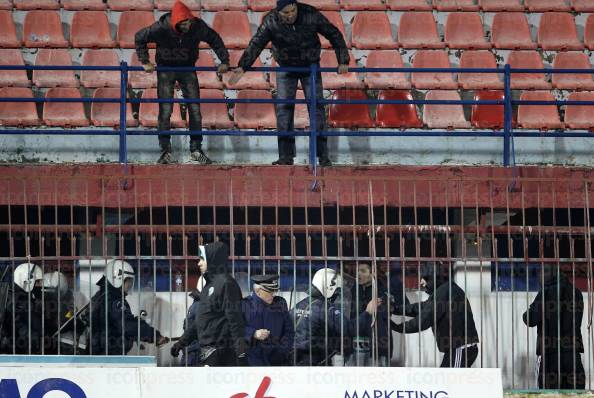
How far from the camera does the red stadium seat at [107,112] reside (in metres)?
12.8

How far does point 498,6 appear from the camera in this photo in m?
14.5

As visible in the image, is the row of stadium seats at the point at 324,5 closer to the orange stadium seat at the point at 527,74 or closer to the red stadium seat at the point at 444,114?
the orange stadium seat at the point at 527,74

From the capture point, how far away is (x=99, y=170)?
1120 cm

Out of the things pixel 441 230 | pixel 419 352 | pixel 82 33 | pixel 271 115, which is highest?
pixel 82 33

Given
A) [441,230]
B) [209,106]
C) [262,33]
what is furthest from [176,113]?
[441,230]

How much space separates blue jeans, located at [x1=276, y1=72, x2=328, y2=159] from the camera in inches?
451

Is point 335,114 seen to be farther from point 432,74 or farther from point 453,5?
point 453,5

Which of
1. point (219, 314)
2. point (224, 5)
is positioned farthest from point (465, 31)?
point (219, 314)

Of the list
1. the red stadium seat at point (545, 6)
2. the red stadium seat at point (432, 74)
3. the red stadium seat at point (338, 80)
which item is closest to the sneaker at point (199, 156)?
the red stadium seat at point (338, 80)

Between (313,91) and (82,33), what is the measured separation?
3.90m

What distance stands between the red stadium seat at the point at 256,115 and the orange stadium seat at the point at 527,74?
2.48 meters

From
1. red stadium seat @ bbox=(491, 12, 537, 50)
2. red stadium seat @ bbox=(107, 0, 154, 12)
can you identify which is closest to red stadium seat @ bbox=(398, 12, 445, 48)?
red stadium seat @ bbox=(491, 12, 537, 50)

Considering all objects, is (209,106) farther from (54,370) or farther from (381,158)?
(54,370)

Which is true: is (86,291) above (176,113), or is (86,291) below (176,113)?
below
